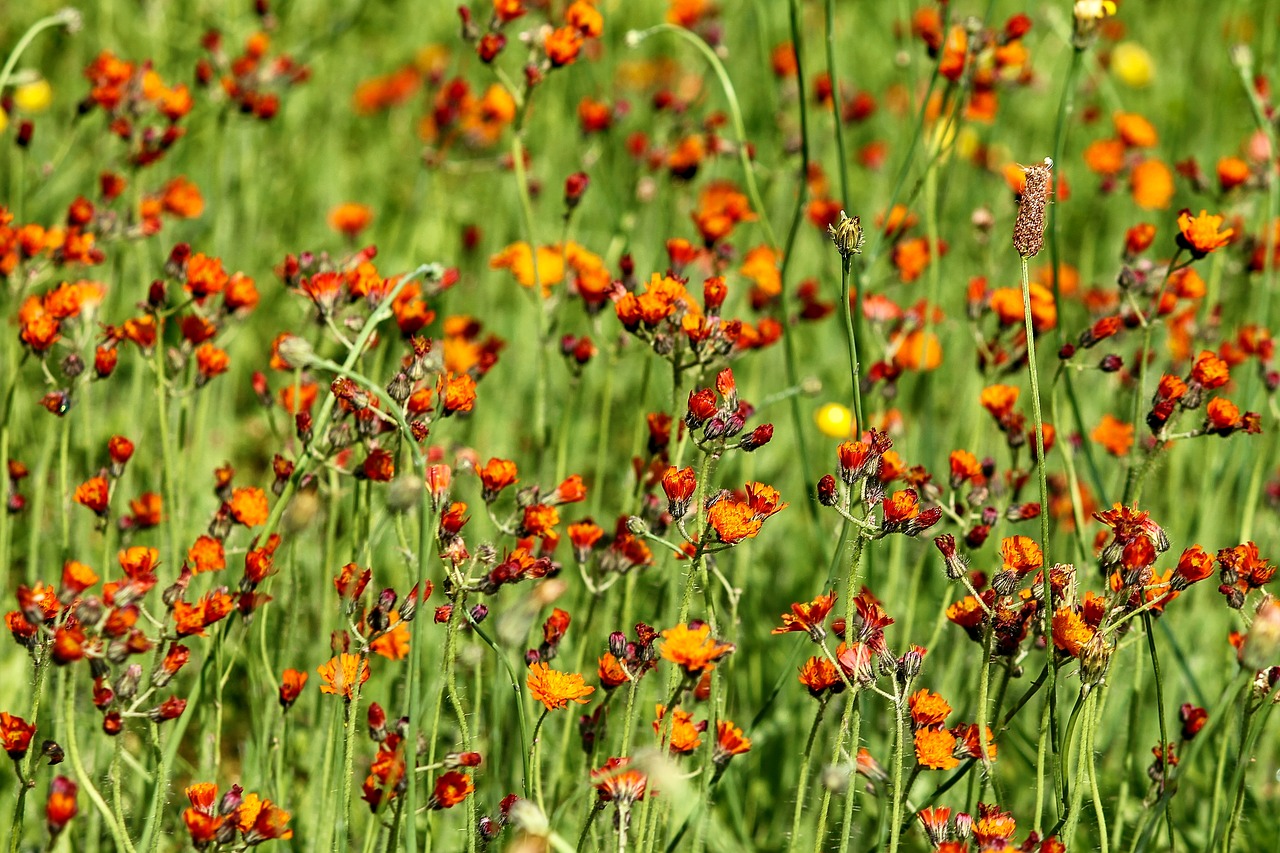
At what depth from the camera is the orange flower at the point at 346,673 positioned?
6.12 ft

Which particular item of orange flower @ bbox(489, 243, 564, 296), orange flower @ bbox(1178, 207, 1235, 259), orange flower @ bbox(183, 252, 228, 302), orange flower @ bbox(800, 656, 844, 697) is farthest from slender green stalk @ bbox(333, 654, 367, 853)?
orange flower @ bbox(1178, 207, 1235, 259)

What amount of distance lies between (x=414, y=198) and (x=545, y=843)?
2851mm

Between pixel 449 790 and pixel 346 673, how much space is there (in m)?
0.22

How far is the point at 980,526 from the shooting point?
2408 mm

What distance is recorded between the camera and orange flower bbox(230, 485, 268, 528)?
226 centimetres

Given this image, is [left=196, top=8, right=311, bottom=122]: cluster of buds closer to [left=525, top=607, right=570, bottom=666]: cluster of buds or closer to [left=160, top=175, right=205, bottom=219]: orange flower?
[left=160, top=175, right=205, bottom=219]: orange flower

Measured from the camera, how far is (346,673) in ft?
6.34

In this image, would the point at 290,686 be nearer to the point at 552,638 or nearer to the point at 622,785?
the point at 552,638

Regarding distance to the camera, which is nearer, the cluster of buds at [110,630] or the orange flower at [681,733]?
the cluster of buds at [110,630]

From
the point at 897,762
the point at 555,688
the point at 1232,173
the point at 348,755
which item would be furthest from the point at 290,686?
the point at 1232,173

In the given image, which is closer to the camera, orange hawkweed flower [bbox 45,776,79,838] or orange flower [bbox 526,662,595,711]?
orange hawkweed flower [bbox 45,776,79,838]

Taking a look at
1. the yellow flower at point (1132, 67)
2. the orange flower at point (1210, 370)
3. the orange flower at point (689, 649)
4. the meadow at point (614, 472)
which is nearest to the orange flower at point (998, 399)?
the meadow at point (614, 472)

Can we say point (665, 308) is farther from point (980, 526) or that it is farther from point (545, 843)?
point (545, 843)

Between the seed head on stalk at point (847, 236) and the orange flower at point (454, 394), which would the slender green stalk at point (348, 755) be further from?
the seed head on stalk at point (847, 236)
